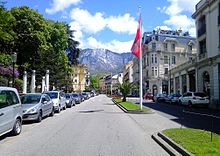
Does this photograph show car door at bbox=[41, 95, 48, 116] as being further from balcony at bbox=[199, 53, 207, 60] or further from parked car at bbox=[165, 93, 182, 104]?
parked car at bbox=[165, 93, 182, 104]

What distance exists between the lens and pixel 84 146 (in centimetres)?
1048

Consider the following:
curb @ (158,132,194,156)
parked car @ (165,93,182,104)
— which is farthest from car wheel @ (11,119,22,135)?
parked car @ (165,93,182,104)

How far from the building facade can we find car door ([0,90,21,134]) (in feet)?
258

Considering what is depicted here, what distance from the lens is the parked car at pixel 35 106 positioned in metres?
18.3

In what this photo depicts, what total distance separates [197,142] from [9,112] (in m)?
6.53

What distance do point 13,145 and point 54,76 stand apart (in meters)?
46.4

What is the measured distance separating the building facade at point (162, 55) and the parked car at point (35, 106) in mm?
70585

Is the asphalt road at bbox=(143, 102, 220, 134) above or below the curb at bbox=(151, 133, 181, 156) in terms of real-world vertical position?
above

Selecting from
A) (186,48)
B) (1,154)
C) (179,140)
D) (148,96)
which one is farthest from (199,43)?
(186,48)

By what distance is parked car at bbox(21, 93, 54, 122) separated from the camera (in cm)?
1833

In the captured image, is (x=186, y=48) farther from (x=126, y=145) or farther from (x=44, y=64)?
(x=126, y=145)

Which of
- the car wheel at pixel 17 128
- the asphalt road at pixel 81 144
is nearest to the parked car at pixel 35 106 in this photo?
the asphalt road at pixel 81 144

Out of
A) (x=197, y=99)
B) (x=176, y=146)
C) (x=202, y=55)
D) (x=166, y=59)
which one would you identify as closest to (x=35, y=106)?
(x=176, y=146)

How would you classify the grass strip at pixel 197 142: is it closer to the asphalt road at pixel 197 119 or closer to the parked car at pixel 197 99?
the asphalt road at pixel 197 119
